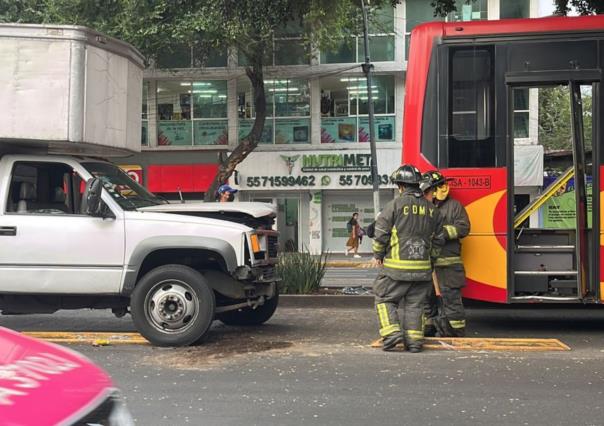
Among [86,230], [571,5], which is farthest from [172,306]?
[571,5]

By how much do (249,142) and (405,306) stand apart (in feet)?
53.2

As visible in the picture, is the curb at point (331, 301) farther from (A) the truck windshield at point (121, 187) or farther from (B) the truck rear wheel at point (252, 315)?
(A) the truck windshield at point (121, 187)

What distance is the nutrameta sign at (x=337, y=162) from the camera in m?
25.6

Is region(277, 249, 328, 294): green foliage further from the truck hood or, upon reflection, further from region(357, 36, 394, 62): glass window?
region(357, 36, 394, 62): glass window

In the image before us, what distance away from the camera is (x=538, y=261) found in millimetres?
7543

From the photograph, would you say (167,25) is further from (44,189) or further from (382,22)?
(44,189)

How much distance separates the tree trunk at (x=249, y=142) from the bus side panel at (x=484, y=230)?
14.8 meters

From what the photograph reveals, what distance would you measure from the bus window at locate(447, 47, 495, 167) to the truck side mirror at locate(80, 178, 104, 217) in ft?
12.7

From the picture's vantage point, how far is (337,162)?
84.2 ft

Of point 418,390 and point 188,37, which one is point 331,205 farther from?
point 418,390

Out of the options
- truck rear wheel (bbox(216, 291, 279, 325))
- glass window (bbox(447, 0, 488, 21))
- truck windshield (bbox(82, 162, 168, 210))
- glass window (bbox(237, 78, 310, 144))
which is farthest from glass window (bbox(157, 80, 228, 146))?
truck windshield (bbox(82, 162, 168, 210))

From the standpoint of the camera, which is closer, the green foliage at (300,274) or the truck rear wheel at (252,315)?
the truck rear wheel at (252,315)

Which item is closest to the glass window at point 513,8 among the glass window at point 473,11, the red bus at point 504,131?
the glass window at point 473,11

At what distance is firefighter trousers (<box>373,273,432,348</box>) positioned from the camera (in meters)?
6.43
